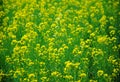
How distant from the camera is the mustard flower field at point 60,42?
693cm

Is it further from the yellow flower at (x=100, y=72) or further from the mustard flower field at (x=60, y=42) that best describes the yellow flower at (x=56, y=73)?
the yellow flower at (x=100, y=72)

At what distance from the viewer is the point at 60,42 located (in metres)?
7.93

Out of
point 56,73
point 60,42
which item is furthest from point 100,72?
point 60,42

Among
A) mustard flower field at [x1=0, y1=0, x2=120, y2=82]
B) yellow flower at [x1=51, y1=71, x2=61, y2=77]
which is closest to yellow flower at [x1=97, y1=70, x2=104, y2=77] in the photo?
mustard flower field at [x1=0, y1=0, x2=120, y2=82]

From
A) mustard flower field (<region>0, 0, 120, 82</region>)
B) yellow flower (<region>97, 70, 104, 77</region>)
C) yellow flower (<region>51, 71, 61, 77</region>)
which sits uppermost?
mustard flower field (<region>0, 0, 120, 82</region>)

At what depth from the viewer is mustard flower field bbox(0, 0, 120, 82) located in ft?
22.7

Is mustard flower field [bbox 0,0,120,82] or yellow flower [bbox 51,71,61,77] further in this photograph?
mustard flower field [bbox 0,0,120,82]

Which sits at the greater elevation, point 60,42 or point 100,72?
point 60,42

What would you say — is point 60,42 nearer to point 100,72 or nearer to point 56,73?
point 56,73

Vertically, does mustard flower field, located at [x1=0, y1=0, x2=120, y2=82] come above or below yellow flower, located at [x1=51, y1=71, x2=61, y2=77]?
above

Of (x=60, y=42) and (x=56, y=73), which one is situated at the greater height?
(x=60, y=42)

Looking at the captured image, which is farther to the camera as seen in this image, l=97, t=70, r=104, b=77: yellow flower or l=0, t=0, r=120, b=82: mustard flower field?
l=0, t=0, r=120, b=82: mustard flower field

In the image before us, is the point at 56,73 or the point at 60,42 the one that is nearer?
the point at 56,73

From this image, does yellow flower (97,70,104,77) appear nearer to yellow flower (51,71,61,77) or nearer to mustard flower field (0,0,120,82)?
mustard flower field (0,0,120,82)
